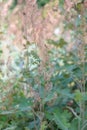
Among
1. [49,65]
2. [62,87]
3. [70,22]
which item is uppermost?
[70,22]

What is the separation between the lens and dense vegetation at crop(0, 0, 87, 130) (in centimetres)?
223

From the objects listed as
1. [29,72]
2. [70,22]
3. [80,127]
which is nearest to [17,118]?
[29,72]

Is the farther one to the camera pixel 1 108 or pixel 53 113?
pixel 1 108

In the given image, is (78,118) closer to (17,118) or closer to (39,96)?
(39,96)

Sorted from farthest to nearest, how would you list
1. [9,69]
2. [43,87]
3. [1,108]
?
[9,69], [1,108], [43,87]

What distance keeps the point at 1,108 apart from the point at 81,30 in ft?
2.29

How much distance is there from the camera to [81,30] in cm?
219

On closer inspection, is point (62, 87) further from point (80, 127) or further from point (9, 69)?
point (9, 69)

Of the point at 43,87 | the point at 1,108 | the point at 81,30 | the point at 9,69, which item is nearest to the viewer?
the point at 81,30

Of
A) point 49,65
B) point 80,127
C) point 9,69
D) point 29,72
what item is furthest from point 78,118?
point 9,69

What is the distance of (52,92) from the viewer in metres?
2.33

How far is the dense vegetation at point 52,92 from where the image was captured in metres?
2.23

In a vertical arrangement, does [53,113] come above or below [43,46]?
below

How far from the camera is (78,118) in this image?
220cm
